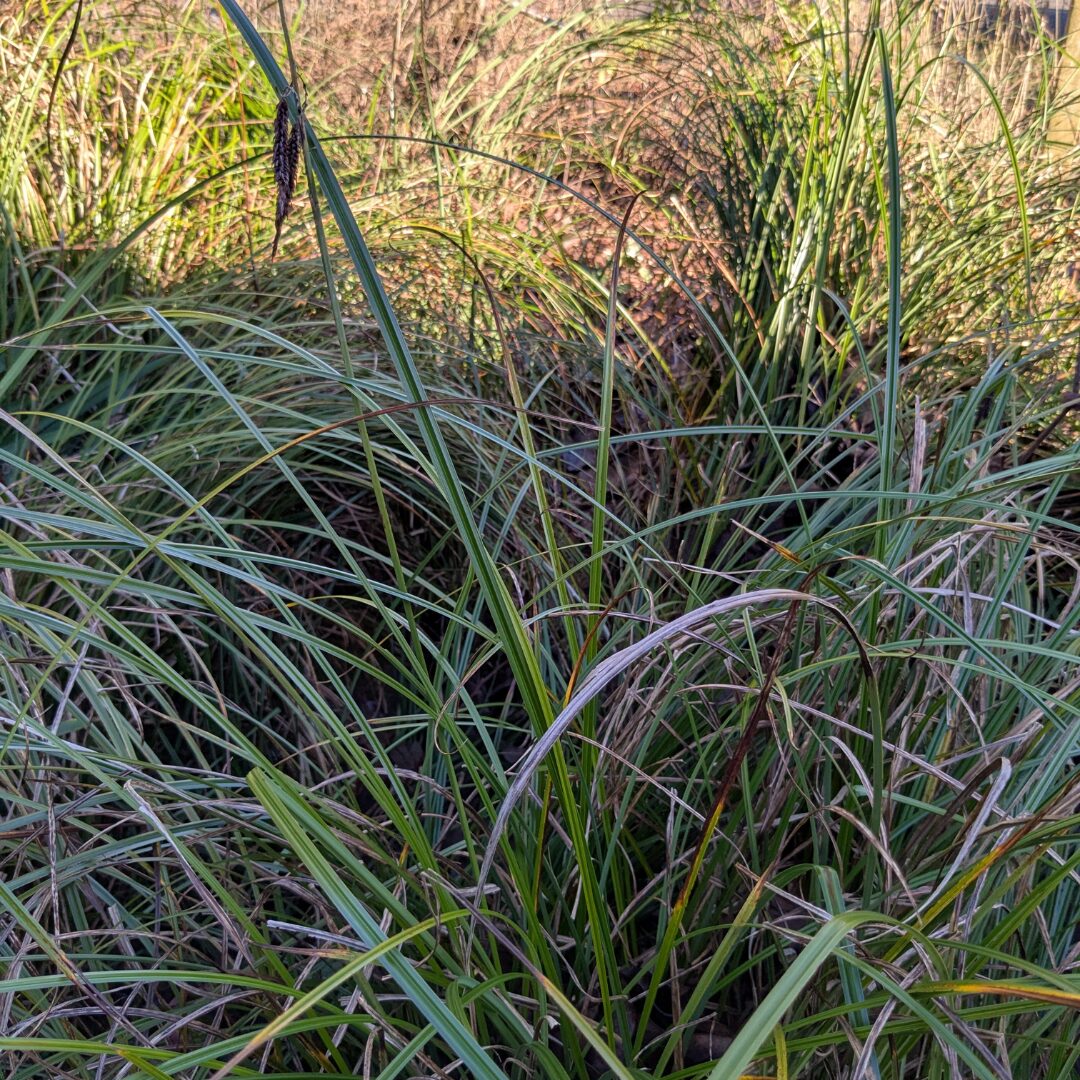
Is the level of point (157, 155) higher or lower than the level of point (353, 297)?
higher

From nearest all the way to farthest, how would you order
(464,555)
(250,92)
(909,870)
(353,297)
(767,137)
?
(909,870)
(464,555)
(353,297)
(767,137)
(250,92)

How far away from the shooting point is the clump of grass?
76 centimetres

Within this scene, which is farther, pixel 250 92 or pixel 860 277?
pixel 250 92

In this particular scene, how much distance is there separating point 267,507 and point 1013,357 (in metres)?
1.31

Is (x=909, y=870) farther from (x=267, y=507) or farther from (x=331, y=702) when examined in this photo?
(x=267, y=507)

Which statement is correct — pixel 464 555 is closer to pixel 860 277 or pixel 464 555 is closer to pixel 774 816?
pixel 774 816

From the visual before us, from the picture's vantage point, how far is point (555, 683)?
140 centimetres

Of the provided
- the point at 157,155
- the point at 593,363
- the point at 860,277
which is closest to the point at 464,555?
the point at 593,363

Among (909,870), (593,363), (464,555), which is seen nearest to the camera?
(909,870)

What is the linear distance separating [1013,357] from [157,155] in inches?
76.2

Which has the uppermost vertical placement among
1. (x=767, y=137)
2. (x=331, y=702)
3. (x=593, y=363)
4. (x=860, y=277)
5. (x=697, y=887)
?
(x=767, y=137)

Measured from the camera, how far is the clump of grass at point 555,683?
2.48 feet

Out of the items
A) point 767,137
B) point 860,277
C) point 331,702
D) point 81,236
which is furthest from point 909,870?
point 81,236

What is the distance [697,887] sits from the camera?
101 cm
